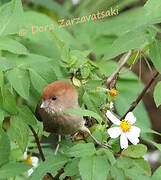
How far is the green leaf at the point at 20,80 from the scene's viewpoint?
1594 millimetres

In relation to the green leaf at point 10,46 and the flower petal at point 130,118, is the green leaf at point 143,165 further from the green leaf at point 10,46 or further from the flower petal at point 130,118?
the green leaf at point 10,46

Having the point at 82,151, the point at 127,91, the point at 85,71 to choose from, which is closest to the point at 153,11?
the point at 85,71

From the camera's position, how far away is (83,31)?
3225 millimetres

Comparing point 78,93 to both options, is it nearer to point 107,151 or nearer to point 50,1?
point 107,151

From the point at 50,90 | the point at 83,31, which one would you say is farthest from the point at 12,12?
the point at 83,31

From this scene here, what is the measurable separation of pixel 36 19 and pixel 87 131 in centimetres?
141

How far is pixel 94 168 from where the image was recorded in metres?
1.34

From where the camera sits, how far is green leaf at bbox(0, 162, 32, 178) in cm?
152

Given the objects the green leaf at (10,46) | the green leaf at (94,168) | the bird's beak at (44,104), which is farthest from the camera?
the bird's beak at (44,104)

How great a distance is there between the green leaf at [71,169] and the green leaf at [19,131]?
8.9 inches

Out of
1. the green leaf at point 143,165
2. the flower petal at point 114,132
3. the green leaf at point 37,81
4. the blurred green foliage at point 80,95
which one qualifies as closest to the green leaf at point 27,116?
the blurred green foliage at point 80,95

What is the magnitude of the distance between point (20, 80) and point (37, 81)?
100mm

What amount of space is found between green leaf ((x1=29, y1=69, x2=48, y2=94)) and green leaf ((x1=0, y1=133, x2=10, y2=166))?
222 millimetres

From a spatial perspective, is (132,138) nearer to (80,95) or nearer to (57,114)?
(80,95)
